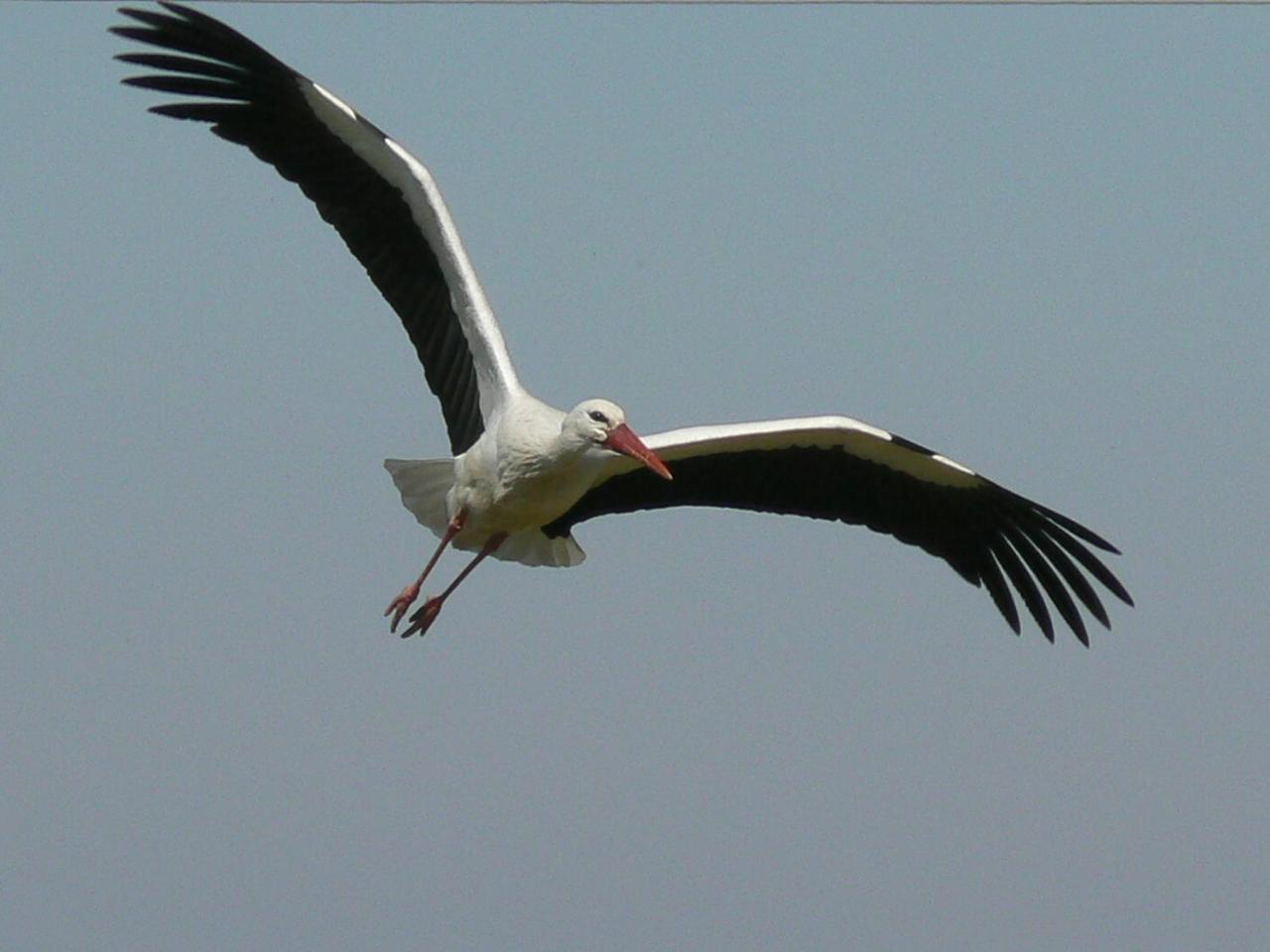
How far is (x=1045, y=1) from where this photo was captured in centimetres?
979

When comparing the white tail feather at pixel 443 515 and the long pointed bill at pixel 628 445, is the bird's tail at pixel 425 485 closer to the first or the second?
the white tail feather at pixel 443 515

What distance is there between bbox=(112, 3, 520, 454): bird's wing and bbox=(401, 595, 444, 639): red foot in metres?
0.67

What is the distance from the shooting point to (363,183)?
9797 mm

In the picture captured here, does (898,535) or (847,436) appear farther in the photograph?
(898,535)

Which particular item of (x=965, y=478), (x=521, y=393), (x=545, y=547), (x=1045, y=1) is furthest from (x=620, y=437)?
(x=1045, y=1)

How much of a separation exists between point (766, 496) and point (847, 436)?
0.62m

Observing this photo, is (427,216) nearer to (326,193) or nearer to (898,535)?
(326,193)

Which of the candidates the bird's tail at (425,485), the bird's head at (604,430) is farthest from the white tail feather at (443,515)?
the bird's head at (604,430)

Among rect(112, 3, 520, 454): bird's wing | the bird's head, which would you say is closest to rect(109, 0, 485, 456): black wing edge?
rect(112, 3, 520, 454): bird's wing

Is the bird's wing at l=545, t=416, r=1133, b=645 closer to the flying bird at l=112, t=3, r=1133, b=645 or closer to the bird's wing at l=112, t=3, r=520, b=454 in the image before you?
the flying bird at l=112, t=3, r=1133, b=645

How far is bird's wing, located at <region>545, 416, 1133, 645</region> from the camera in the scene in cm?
992

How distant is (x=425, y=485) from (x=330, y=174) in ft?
4.42

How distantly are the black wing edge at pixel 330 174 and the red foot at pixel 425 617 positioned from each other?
26.1 inches

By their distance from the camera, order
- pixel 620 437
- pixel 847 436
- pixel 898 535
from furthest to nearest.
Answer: pixel 898 535, pixel 847 436, pixel 620 437
